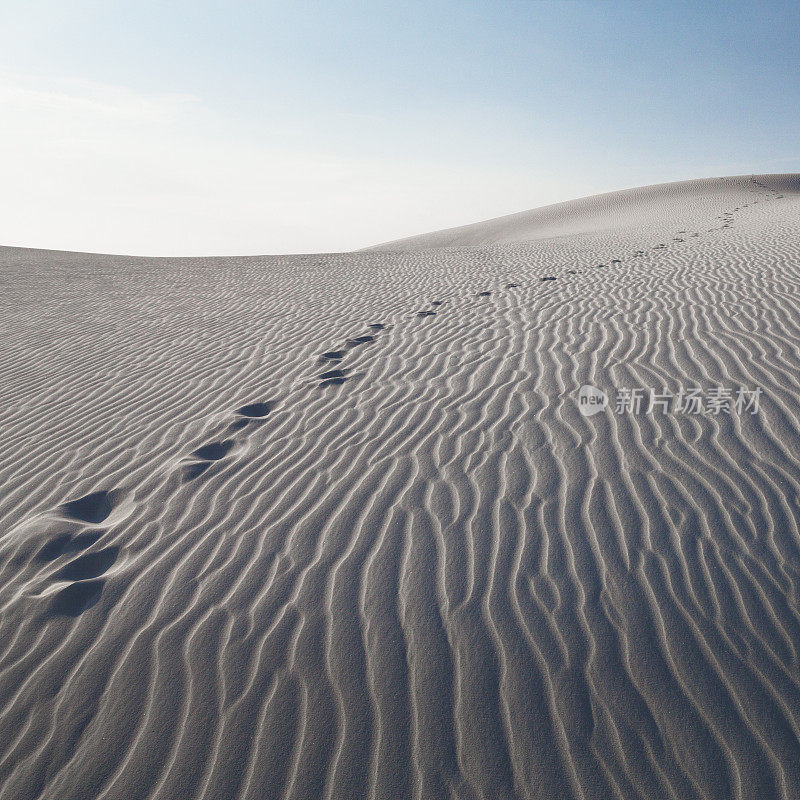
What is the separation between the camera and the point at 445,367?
601 cm

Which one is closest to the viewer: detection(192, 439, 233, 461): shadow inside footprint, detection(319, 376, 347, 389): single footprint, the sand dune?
the sand dune

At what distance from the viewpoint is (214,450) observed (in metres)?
4.58

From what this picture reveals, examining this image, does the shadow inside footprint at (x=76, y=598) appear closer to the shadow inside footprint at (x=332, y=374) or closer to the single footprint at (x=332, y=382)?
the single footprint at (x=332, y=382)

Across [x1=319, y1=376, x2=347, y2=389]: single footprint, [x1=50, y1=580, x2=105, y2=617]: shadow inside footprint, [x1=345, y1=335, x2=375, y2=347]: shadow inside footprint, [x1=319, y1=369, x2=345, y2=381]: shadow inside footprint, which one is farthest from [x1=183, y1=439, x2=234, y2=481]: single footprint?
[x1=345, y1=335, x2=375, y2=347]: shadow inside footprint

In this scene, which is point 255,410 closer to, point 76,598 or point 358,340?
point 358,340

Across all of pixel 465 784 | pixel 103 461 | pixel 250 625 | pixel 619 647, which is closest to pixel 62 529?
pixel 103 461

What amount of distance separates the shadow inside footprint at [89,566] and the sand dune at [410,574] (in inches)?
1.3

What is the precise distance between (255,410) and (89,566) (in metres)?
2.30

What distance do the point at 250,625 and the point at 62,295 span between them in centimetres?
1214

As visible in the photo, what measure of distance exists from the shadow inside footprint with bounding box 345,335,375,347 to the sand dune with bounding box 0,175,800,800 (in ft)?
1.84

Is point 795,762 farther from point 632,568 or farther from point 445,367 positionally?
point 445,367

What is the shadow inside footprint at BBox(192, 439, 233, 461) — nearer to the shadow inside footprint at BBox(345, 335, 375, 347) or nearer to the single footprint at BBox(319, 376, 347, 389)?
the single footprint at BBox(319, 376, 347, 389)

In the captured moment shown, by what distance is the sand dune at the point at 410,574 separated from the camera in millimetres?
2180

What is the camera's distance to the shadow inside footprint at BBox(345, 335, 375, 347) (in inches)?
285
